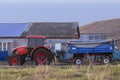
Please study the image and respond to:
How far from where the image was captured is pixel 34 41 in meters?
28.8

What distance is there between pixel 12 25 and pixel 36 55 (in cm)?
1966

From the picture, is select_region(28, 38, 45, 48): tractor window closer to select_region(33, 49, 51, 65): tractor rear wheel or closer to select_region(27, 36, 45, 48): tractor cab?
select_region(27, 36, 45, 48): tractor cab

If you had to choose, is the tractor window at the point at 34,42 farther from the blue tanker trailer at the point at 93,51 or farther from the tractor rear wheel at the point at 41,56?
the blue tanker trailer at the point at 93,51

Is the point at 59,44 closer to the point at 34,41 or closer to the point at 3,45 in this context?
the point at 3,45

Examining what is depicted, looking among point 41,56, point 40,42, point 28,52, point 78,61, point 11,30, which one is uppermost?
point 11,30

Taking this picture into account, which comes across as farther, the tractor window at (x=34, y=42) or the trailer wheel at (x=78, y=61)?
the trailer wheel at (x=78, y=61)

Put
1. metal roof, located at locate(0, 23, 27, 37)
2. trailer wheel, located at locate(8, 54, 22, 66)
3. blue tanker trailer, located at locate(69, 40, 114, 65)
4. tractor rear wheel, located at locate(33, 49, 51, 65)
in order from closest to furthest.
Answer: tractor rear wheel, located at locate(33, 49, 51, 65) < trailer wheel, located at locate(8, 54, 22, 66) < blue tanker trailer, located at locate(69, 40, 114, 65) < metal roof, located at locate(0, 23, 27, 37)

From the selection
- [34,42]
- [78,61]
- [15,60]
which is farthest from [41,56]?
[78,61]

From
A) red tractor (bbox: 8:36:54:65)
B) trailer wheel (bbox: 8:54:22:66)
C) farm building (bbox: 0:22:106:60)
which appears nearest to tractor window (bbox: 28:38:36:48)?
red tractor (bbox: 8:36:54:65)

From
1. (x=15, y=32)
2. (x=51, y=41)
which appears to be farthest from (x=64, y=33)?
(x=15, y=32)

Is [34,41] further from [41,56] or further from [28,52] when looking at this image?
[41,56]

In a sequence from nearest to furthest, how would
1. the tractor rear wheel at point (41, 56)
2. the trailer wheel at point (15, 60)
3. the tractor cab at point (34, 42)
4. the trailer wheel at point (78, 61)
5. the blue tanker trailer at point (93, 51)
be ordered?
the tractor rear wheel at point (41, 56) → the trailer wheel at point (15, 60) → the tractor cab at point (34, 42) → the trailer wheel at point (78, 61) → the blue tanker trailer at point (93, 51)

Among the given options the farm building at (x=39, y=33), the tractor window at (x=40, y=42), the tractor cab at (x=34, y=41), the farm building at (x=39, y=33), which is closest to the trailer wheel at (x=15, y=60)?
the tractor cab at (x=34, y=41)

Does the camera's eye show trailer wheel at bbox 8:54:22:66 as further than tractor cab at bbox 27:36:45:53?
No
